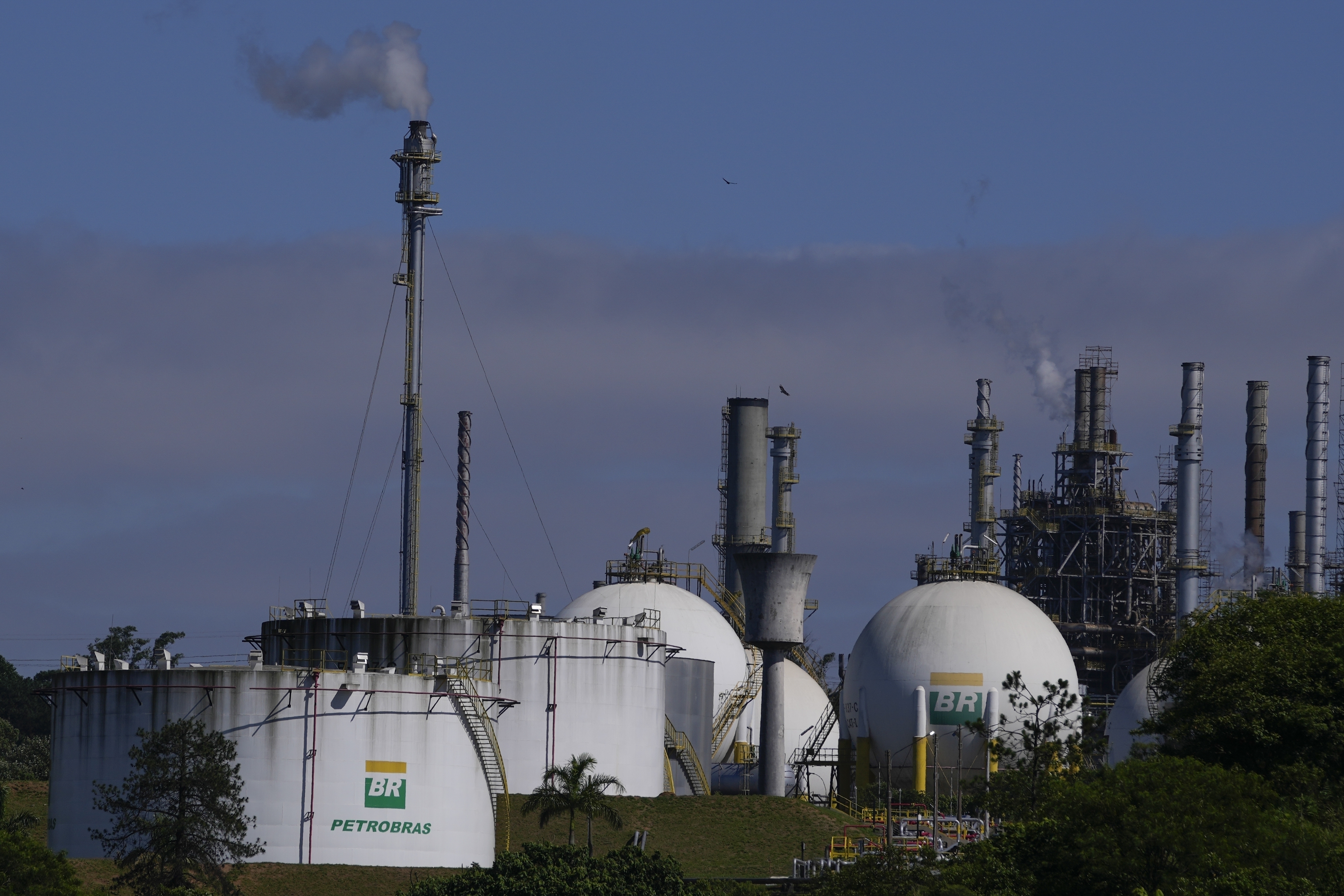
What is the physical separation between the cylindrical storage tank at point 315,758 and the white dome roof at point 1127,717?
2806 cm

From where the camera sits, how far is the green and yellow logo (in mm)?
73000

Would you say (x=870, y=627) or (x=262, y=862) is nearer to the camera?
(x=262, y=862)

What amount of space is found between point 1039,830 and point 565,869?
1034 centimetres

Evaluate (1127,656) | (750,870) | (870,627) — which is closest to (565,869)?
(750,870)

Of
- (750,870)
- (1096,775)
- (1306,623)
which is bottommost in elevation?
(750,870)

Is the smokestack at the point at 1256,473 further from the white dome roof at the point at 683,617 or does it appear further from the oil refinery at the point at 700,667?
the white dome roof at the point at 683,617

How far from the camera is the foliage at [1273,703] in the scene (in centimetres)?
4881

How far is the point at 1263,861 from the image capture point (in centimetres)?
3688

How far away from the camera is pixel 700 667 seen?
75.6 metres

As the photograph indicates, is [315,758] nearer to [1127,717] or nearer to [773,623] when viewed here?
[773,623]

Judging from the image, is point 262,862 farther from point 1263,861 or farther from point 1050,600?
point 1050,600

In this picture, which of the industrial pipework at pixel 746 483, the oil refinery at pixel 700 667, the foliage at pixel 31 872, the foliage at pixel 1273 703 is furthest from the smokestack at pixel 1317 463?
the foliage at pixel 31 872

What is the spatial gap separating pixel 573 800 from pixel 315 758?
26.5 ft

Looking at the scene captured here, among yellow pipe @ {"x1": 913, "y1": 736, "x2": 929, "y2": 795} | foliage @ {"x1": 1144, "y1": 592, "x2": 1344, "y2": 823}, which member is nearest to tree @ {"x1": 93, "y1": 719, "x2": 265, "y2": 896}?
foliage @ {"x1": 1144, "y1": 592, "x2": 1344, "y2": 823}
